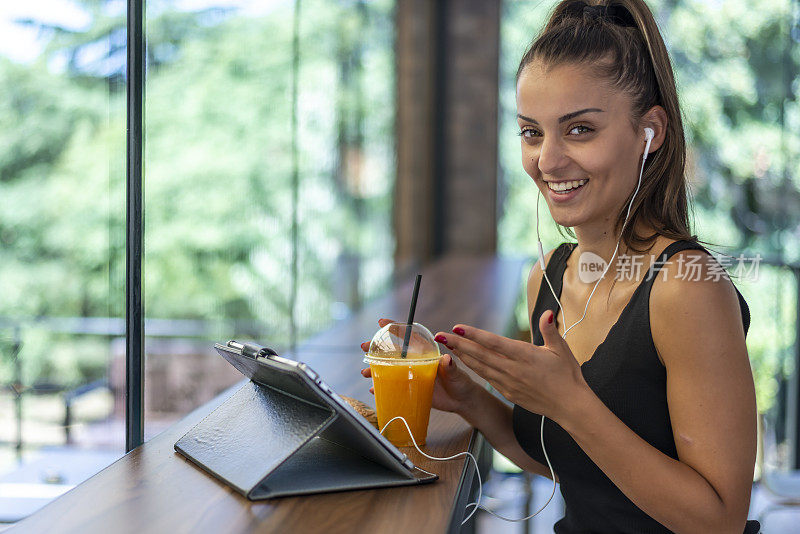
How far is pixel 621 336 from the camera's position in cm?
120

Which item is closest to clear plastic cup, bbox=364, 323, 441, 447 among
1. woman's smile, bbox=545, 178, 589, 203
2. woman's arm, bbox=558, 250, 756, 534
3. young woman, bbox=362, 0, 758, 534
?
young woman, bbox=362, 0, 758, 534

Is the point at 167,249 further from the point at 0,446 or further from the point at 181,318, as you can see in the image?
the point at 0,446

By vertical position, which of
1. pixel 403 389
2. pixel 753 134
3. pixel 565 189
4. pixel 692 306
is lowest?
pixel 403 389

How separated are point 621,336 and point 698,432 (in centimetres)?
18

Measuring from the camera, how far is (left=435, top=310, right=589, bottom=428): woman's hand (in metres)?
0.98

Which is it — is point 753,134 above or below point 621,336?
above

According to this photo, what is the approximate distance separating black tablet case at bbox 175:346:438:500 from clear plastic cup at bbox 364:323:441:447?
101 millimetres

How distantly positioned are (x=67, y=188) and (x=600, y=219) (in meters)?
0.90

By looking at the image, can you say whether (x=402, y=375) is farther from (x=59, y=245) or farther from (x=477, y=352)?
(x=59, y=245)

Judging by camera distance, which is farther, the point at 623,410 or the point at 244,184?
the point at 244,184

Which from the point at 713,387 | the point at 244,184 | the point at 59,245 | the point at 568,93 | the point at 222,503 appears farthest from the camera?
the point at 244,184

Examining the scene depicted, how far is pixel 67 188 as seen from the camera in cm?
136

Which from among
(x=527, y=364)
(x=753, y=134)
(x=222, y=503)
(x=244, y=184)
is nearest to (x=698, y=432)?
(x=527, y=364)

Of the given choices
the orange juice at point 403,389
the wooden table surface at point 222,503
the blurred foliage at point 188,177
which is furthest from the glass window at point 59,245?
the orange juice at point 403,389
